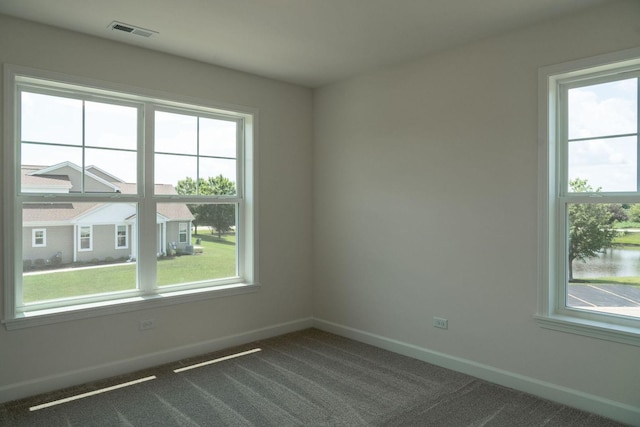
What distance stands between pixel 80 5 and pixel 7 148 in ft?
3.76

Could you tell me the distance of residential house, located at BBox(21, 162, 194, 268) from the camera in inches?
131

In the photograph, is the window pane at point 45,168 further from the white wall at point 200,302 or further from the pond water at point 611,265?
the pond water at point 611,265

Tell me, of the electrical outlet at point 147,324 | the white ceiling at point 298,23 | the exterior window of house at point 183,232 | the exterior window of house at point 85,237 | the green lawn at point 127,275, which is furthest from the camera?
the exterior window of house at point 183,232

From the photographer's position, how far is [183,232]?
4148 millimetres

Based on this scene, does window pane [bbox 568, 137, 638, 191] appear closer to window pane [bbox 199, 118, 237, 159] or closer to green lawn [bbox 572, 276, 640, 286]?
green lawn [bbox 572, 276, 640, 286]

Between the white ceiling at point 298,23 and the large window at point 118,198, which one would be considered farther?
the large window at point 118,198

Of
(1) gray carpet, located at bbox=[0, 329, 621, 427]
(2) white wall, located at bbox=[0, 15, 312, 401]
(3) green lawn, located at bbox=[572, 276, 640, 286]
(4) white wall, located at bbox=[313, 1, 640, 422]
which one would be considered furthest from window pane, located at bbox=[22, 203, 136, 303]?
(3) green lawn, located at bbox=[572, 276, 640, 286]

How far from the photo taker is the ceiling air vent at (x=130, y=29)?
10.6ft

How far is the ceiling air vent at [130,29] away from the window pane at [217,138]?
1.00 meters

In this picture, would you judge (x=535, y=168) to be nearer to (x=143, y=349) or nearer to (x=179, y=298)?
(x=179, y=298)

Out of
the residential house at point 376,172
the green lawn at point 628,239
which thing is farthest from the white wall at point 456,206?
the green lawn at point 628,239

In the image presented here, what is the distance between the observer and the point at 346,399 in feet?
10.4

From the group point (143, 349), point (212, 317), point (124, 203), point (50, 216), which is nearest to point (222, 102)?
point (124, 203)

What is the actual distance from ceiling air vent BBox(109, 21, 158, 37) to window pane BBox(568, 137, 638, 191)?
3.34 meters
